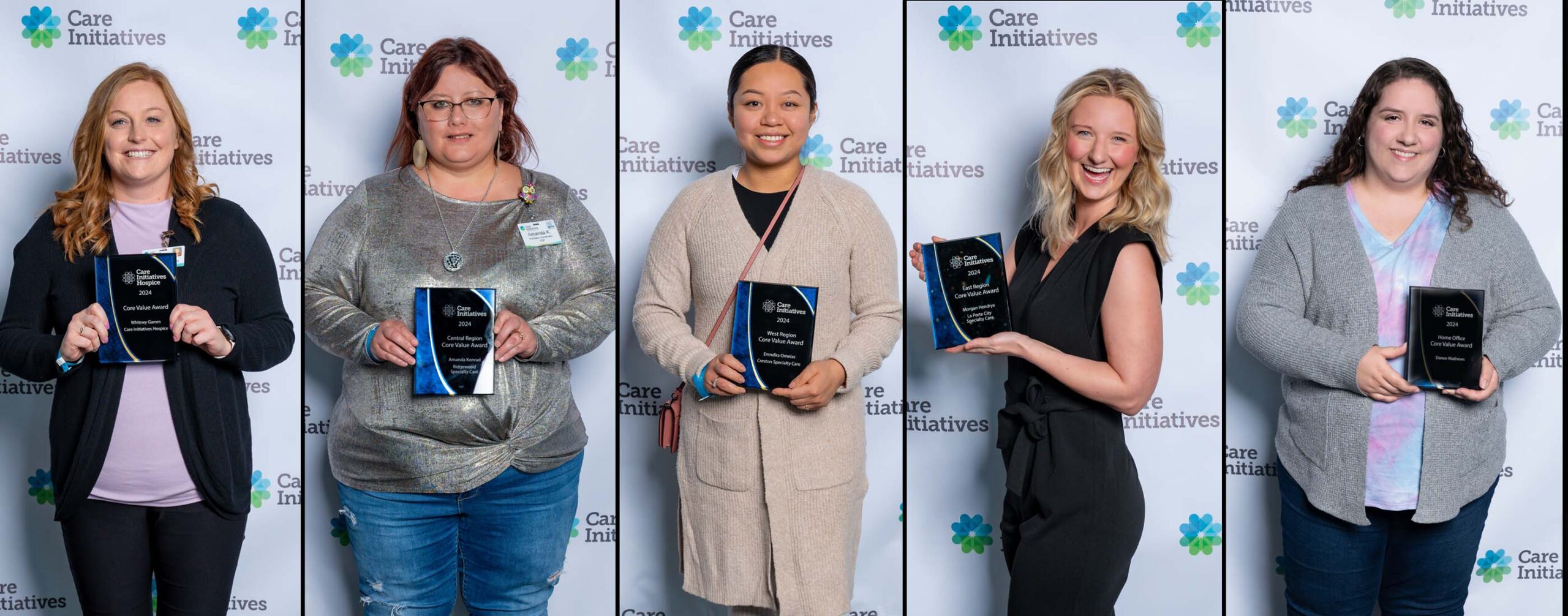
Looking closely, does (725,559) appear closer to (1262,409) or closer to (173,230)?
(173,230)

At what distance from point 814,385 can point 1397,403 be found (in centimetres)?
136

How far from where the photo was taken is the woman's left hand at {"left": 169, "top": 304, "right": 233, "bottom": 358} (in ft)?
7.32

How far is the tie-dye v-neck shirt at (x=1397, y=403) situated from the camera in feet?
8.14

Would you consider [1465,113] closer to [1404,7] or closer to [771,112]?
[1404,7]

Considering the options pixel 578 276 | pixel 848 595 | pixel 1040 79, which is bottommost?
pixel 848 595

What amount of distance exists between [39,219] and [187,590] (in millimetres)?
877

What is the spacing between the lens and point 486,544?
8.32ft

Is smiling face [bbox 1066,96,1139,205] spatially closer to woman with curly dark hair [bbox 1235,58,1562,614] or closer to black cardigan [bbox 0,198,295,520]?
woman with curly dark hair [bbox 1235,58,1562,614]

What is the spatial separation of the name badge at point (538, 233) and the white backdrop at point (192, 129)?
1079mm

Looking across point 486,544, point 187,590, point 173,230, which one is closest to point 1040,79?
point 486,544

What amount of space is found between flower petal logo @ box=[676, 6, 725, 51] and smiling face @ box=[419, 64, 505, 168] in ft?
2.71

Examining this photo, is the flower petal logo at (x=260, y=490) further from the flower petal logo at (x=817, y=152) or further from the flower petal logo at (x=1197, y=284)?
the flower petal logo at (x=1197, y=284)

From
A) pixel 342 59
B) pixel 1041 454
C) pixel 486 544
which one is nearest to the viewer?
pixel 1041 454

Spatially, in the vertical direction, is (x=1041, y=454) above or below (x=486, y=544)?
above
